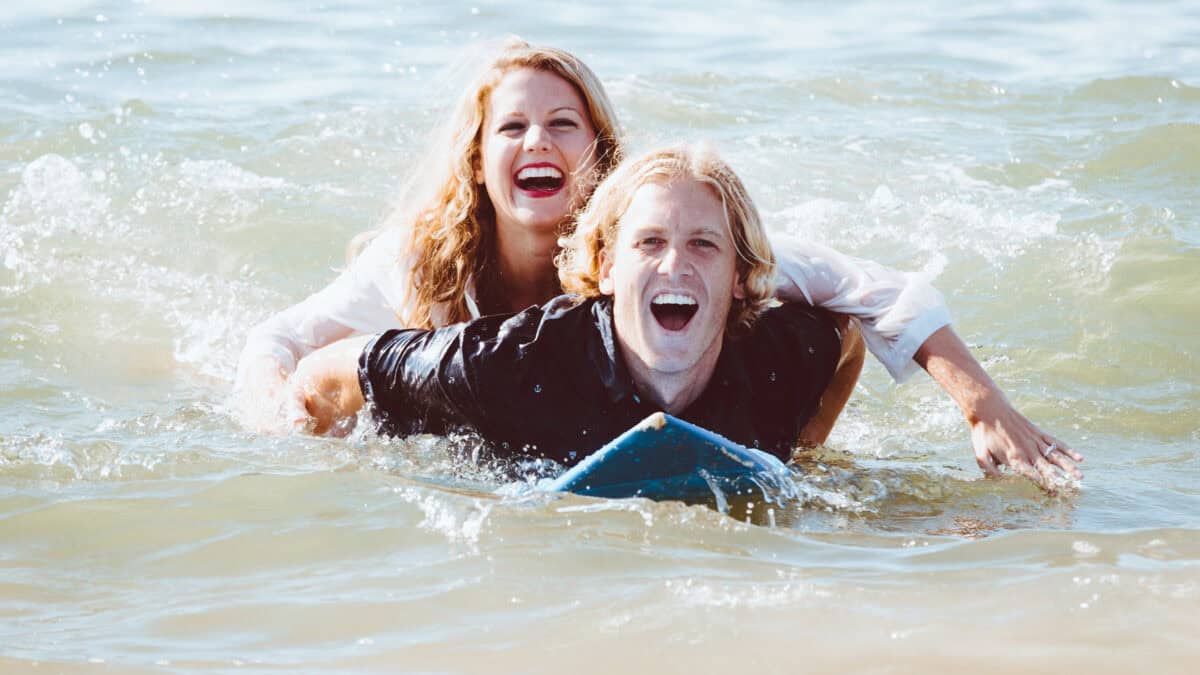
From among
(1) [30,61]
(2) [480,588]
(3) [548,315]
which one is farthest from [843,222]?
(1) [30,61]

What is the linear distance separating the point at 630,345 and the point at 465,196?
116cm

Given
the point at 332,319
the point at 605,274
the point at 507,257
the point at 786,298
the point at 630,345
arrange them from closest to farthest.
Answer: the point at 630,345 → the point at 605,274 → the point at 786,298 → the point at 507,257 → the point at 332,319

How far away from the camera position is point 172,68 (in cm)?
1200

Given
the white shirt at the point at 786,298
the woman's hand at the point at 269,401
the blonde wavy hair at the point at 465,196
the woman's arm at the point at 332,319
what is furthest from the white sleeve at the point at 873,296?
the woman's hand at the point at 269,401

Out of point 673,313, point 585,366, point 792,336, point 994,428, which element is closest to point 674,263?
point 673,313

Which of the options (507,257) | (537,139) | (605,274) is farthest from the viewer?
(507,257)

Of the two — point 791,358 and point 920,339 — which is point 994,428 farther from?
point 791,358

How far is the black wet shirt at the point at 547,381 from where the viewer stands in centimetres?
445

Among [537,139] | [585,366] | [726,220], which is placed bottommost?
[585,366]

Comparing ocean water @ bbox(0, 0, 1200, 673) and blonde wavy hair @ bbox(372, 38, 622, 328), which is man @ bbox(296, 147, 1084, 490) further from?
blonde wavy hair @ bbox(372, 38, 622, 328)

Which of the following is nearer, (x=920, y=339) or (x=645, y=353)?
(x=645, y=353)

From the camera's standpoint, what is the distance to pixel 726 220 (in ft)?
14.7

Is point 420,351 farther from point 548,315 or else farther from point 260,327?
point 260,327

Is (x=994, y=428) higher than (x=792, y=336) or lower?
lower
